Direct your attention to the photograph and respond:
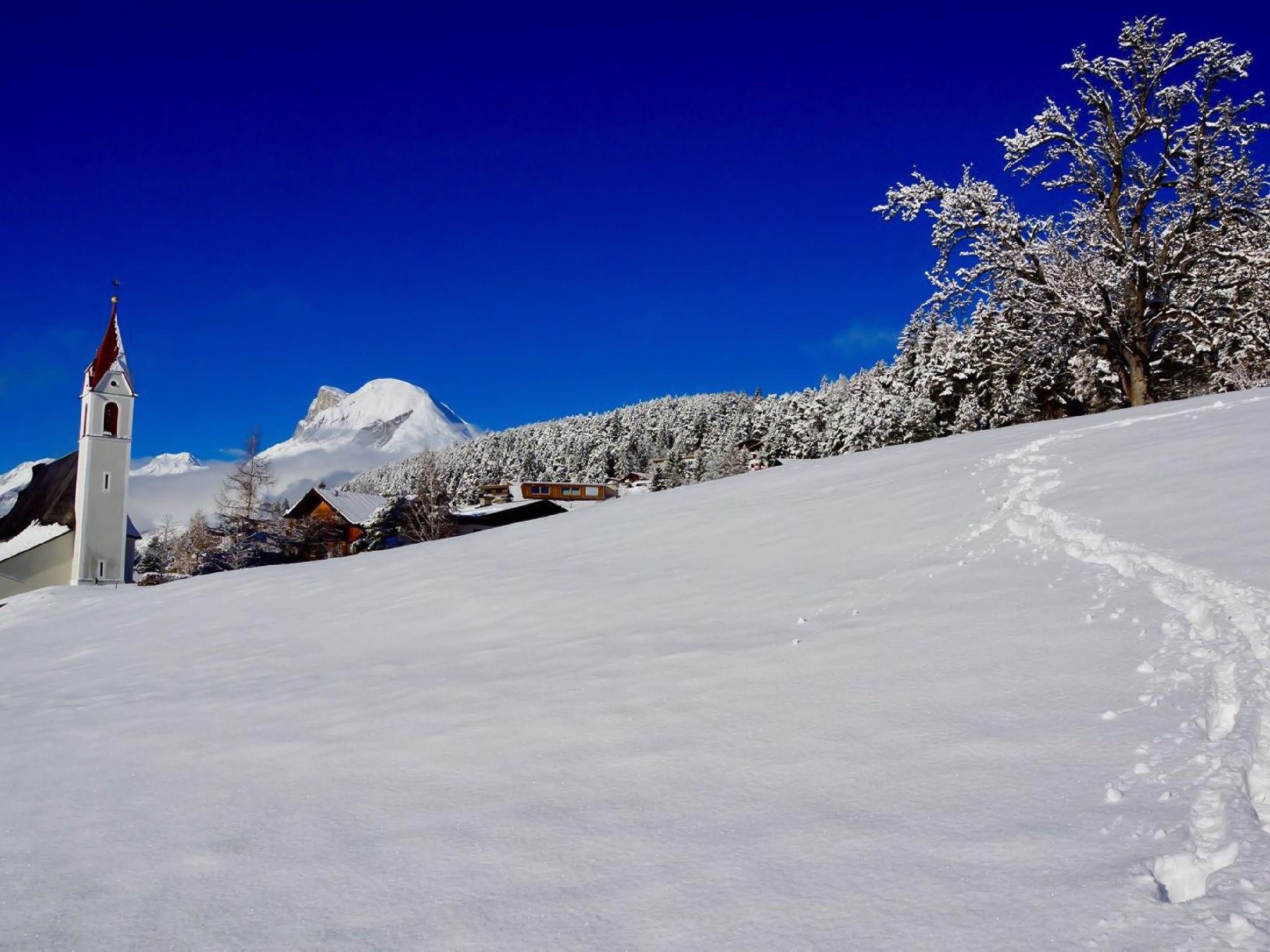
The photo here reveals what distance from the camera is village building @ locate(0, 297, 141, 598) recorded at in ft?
145

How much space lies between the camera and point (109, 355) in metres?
47.9

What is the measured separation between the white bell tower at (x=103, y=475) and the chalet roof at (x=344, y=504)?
9220 millimetres

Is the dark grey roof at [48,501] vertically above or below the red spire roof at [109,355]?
below

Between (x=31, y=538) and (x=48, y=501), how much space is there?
11.7 ft

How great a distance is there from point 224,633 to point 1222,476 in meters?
10.5

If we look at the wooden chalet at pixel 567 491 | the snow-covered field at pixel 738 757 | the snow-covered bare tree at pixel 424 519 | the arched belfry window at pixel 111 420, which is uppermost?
the arched belfry window at pixel 111 420

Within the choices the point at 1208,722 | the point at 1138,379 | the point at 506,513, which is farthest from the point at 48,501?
the point at 1208,722

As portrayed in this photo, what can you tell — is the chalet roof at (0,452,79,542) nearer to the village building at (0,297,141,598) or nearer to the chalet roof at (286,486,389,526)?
the village building at (0,297,141,598)

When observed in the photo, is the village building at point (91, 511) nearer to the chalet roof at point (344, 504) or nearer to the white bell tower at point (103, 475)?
the white bell tower at point (103, 475)

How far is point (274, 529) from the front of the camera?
46219 millimetres

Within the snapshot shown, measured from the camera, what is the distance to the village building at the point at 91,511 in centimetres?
4431

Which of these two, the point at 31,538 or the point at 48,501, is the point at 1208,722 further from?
the point at 48,501

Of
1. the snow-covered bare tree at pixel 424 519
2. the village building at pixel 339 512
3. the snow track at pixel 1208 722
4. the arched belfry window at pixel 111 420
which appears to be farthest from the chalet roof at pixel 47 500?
the snow track at pixel 1208 722

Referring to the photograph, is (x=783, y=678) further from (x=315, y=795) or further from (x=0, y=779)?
(x=0, y=779)
